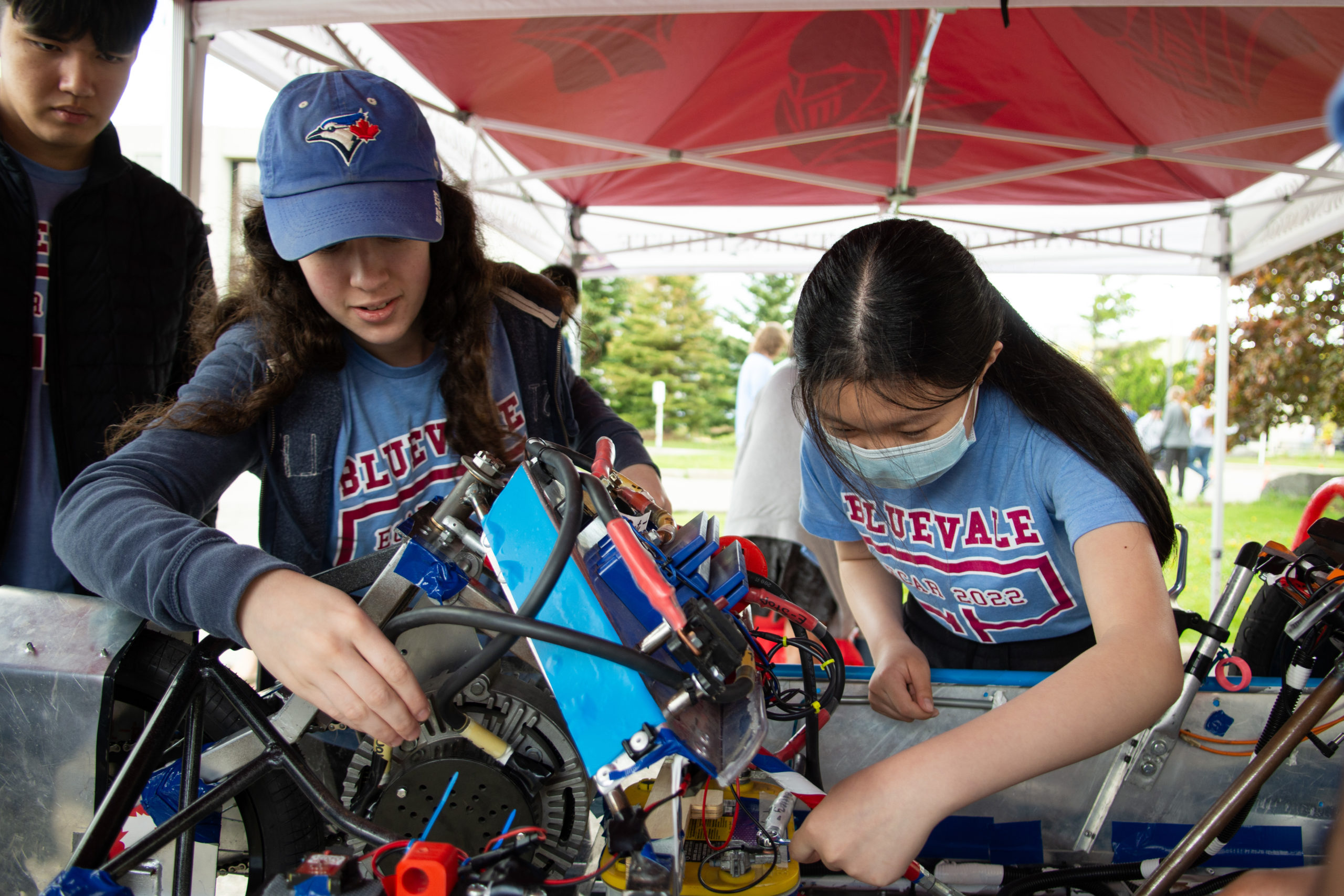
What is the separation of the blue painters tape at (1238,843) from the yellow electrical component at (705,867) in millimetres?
670

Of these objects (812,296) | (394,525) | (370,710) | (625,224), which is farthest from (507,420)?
(625,224)

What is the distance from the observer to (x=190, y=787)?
951 mm

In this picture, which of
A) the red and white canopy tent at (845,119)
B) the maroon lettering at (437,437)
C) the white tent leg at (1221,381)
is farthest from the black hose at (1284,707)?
the white tent leg at (1221,381)

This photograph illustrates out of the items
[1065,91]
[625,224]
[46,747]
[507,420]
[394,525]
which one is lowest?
[46,747]

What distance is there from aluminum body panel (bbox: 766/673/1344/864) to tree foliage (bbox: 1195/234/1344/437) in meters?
8.49

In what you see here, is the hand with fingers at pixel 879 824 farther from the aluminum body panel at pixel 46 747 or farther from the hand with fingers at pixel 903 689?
the aluminum body panel at pixel 46 747

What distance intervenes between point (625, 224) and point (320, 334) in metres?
4.72

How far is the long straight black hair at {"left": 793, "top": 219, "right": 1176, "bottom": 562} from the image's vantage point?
1.10 meters

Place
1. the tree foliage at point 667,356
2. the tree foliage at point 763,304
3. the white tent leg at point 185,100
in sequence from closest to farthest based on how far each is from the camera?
the white tent leg at point 185,100, the tree foliage at point 667,356, the tree foliage at point 763,304

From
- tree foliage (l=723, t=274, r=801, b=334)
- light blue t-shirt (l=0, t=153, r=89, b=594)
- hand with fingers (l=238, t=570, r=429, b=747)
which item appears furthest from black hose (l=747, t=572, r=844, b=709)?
tree foliage (l=723, t=274, r=801, b=334)

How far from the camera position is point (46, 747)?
936 mm

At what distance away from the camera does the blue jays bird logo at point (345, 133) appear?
110 centimetres

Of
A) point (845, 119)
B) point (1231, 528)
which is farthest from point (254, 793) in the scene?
point (1231, 528)

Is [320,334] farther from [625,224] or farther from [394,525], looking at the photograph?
[625,224]
